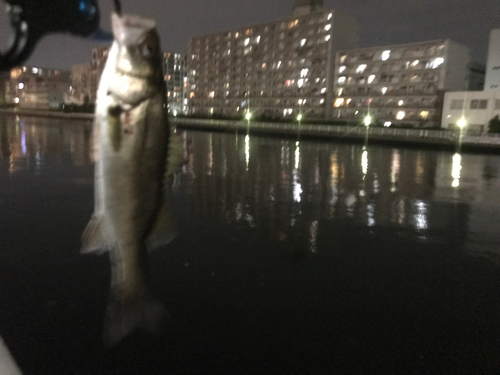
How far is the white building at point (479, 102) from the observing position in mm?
42344

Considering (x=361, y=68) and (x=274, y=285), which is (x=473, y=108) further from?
(x=274, y=285)

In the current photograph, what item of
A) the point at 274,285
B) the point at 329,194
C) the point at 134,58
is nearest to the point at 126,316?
the point at 134,58

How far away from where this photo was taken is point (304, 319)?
15.1 feet

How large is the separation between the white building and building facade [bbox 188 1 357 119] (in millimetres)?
19024

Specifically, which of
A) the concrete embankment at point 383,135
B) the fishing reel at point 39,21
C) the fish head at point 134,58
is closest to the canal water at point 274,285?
the fish head at point 134,58

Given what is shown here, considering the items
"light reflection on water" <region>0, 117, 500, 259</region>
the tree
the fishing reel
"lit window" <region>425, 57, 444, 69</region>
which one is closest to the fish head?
the fishing reel

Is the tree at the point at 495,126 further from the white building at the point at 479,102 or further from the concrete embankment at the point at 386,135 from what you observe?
the white building at the point at 479,102

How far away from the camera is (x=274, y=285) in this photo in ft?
17.8

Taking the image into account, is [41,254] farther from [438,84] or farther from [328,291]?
[438,84]

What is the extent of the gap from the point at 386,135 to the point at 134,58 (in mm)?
33168

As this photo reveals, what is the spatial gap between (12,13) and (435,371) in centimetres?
449

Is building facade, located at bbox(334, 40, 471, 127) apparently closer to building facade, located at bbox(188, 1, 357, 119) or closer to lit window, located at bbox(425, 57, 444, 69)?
lit window, located at bbox(425, 57, 444, 69)

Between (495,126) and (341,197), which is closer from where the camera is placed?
(341,197)

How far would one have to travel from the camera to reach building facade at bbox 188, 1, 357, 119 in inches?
2467
